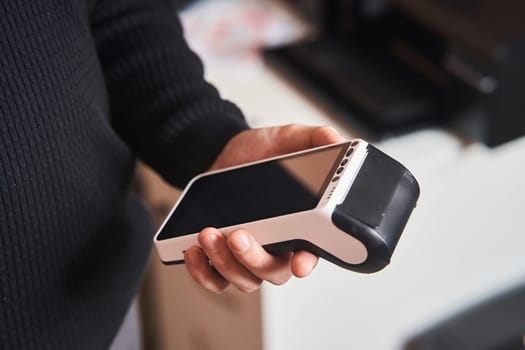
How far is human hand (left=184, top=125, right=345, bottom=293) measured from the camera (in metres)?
0.41

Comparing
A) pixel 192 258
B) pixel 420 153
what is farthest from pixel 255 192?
pixel 420 153

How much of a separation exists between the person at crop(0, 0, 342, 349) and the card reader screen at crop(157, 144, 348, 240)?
0.06ft

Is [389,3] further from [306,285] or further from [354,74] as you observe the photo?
[306,285]

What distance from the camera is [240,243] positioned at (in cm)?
40

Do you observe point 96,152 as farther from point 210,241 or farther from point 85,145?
point 210,241

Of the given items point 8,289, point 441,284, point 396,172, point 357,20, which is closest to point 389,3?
point 357,20

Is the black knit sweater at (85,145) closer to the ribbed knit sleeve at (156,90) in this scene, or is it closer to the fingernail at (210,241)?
the ribbed knit sleeve at (156,90)

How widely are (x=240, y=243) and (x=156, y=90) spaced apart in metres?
0.21

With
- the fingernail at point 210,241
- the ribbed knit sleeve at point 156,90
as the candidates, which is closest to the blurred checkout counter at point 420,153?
the ribbed knit sleeve at point 156,90

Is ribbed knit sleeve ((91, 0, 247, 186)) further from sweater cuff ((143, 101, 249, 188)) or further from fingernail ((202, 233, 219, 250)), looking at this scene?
fingernail ((202, 233, 219, 250))

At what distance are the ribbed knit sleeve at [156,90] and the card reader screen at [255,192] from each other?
4 centimetres

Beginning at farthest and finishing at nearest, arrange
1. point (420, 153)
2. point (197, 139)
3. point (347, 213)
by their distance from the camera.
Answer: point (420, 153)
point (197, 139)
point (347, 213)

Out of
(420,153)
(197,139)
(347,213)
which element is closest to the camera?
(347,213)

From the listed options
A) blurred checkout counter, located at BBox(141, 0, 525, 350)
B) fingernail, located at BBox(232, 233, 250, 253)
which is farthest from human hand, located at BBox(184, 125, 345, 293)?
blurred checkout counter, located at BBox(141, 0, 525, 350)
